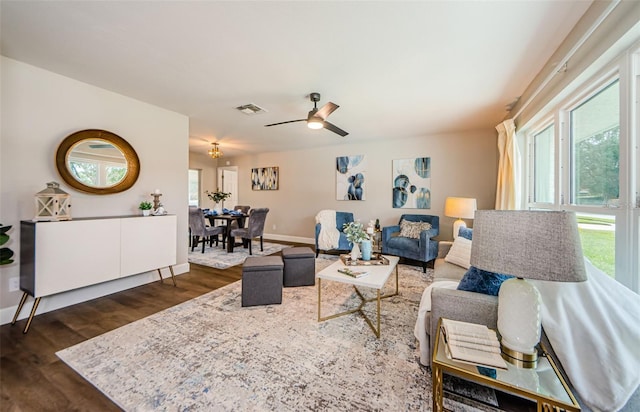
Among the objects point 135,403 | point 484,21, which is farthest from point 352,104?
point 135,403

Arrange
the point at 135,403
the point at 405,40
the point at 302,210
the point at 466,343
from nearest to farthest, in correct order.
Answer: the point at 466,343
the point at 135,403
the point at 405,40
the point at 302,210

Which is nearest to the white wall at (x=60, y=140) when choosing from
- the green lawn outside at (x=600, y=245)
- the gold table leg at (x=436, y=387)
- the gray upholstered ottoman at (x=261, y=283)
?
the gray upholstered ottoman at (x=261, y=283)

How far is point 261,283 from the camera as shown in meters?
2.50

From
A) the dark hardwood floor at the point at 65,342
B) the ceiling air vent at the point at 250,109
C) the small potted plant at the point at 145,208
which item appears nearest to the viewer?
the dark hardwood floor at the point at 65,342

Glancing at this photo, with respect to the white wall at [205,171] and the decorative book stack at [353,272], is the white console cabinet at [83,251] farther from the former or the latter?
the white wall at [205,171]

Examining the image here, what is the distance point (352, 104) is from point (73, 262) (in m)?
3.52

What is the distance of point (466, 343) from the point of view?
3.72 ft

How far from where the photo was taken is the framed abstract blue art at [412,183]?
473 cm

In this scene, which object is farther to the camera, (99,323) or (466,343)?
(99,323)

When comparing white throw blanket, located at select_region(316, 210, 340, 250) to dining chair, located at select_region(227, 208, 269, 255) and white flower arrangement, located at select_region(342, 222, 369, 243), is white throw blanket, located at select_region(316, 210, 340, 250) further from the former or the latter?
white flower arrangement, located at select_region(342, 222, 369, 243)

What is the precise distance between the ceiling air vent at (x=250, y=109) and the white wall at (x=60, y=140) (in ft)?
3.53

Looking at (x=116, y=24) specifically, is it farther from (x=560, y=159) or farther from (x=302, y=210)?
(x=302, y=210)

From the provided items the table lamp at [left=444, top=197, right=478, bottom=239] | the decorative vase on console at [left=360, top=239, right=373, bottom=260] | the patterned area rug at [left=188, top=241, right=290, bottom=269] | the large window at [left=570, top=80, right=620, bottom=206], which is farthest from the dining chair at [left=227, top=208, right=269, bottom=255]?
the large window at [left=570, top=80, right=620, bottom=206]

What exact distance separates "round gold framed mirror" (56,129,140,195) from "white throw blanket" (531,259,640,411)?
409 centimetres
